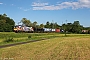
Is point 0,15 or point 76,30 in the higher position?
A: point 0,15

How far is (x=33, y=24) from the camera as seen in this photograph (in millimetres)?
183375

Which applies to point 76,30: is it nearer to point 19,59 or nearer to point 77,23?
point 77,23

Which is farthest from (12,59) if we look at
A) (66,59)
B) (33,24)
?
(33,24)

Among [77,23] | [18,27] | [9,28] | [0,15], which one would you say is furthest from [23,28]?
[77,23]

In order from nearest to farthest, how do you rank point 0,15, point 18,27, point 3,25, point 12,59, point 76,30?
point 12,59 → point 18,27 → point 3,25 → point 76,30 → point 0,15

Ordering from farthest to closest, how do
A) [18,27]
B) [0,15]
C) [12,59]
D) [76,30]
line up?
[0,15]
[76,30]
[18,27]
[12,59]

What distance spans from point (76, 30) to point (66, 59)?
14419 centimetres

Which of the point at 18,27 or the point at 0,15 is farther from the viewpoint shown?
the point at 0,15

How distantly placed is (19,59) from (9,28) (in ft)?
408

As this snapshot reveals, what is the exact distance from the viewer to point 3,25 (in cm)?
13162

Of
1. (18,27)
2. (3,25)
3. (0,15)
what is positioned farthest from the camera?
(0,15)

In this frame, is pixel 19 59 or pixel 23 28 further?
pixel 23 28

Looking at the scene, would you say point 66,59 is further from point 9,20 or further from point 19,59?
point 9,20

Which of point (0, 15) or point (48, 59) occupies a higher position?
point (0, 15)
